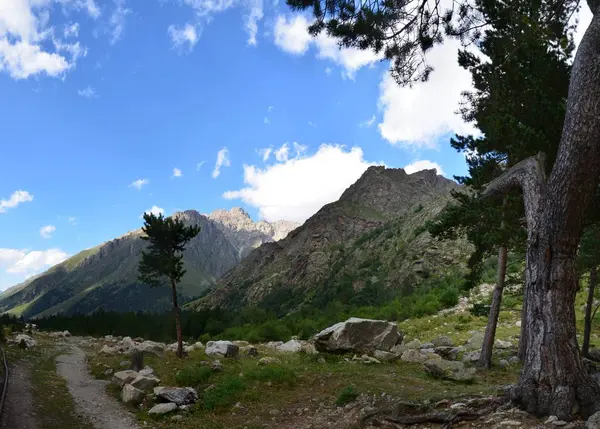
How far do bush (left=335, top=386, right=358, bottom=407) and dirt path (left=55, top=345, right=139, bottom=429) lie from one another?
5.54 metres

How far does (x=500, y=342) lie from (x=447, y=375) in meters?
8.71

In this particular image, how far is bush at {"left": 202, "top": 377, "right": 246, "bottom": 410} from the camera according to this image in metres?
12.5

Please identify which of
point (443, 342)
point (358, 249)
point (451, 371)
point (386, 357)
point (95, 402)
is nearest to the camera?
point (451, 371)

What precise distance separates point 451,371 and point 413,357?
3646 mm

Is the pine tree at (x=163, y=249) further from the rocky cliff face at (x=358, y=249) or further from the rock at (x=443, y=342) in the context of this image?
the rocky cliff face at (x=358, y=249)

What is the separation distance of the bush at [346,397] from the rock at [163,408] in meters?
5.12

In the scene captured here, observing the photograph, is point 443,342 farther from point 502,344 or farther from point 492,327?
point 492,327

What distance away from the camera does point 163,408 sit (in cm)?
1248

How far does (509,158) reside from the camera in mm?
15164

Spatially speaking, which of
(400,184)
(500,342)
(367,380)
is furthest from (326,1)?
(400,184)

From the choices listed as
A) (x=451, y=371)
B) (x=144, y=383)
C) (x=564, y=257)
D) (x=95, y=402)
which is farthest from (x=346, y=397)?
(x=95, y=402)

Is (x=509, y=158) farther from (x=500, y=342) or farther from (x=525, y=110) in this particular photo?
(x=500, y=342)

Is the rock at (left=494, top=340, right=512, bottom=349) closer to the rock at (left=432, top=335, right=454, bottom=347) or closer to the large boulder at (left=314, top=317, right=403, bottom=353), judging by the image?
the rock at (left=432, top=335, right=454, bottom=347)

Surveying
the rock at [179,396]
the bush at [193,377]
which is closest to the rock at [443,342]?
the bush at [193,377]
